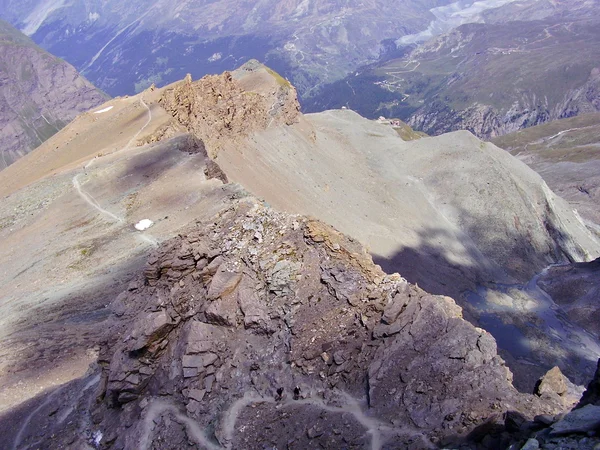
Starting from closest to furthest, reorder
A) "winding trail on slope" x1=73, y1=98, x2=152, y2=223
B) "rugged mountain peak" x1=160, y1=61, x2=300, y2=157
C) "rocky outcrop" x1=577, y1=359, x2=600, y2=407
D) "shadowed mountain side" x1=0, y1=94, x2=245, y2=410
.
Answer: "rocky outcrop" x1=577, y1=359, x2=600, y2=407 < "shadowed mountain side" x1=0, y1=94, x2=245, y2=410 < "winding trail on slope" x1=73, y1=98, x2=152, y2=223 < "rugged mountain peak" x1=160, y1=61, x2=300, y2=157

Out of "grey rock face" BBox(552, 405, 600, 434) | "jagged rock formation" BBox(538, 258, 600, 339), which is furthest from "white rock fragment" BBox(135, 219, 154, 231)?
"jagged rock formation" BBox(538, 258, 600, 339)

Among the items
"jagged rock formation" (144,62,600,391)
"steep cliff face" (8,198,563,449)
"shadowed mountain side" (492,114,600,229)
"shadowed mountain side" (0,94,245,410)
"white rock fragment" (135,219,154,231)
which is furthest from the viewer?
"shadowed mountain side" (492,114,600,229)

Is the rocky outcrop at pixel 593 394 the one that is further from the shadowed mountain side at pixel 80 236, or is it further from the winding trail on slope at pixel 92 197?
the winding trail on slope at pixel 92 197

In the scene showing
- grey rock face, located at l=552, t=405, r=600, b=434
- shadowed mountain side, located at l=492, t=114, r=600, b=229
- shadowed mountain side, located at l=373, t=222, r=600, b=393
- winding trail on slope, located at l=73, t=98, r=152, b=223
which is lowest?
shadowed mountain side, located at l=492, t=114, r=600, b=229

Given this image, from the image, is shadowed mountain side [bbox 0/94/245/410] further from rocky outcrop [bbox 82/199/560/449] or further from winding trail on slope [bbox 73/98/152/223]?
rocky outcrop [bbox 82/199/560/449]

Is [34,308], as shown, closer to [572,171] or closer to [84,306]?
[84,306]

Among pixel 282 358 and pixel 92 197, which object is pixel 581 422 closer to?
pixel 282 358

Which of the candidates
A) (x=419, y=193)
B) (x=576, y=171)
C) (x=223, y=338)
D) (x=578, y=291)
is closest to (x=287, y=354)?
(x=223, y=338)
